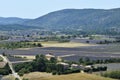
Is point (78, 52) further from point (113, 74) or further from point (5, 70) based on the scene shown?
point (113, 74)

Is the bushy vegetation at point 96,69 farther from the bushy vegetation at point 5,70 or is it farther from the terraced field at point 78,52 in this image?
the terraced field at point 78,52

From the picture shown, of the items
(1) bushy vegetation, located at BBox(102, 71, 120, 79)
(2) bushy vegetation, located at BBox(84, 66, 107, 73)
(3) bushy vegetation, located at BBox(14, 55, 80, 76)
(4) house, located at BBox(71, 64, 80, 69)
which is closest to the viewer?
(1) bushy vegetation, located at BBox(102, 71, 120, 79)

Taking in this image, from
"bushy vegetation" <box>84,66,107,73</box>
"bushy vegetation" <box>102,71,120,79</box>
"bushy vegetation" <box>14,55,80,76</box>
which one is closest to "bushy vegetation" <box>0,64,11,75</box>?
"bushy vegetation" <box>14,55,80,76</box>

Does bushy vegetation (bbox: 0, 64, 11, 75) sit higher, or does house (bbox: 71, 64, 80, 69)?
bushy vegetation (bbox: 0, 64, 11, 75)

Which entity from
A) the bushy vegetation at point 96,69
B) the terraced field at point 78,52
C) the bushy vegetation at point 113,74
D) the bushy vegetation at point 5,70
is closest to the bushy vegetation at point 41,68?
the bushy vegetation at point 5,70

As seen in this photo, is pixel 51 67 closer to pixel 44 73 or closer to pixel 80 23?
pixel 44 73

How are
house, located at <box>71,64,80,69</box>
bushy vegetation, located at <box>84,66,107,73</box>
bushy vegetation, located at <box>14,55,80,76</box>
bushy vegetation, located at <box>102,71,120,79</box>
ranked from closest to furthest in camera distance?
bushy vegetation, located at <box>102,71,120,79</box> → bushy vegetation, located at <box>14,55,80,76</box> → bushy vegetation, located at <box>84,66,107,73</box> → house, located at <box>71,64,80,69</box>

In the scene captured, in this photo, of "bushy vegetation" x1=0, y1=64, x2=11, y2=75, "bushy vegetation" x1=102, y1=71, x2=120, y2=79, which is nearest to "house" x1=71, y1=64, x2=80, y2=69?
"bushy vegetation" x1=102, y1=71, x2=120, y2=79

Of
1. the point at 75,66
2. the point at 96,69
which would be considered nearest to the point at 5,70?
the point at 75,66

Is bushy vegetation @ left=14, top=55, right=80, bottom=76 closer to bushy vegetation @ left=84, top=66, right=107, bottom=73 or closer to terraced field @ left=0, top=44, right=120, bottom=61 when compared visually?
bushy vegetation @ left=84, top=66, right=107, bottom=73

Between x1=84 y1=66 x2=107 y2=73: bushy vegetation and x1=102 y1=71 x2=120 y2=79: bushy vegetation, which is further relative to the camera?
x1=84 y1=66 x2=107 y2=73: bushy vegetation

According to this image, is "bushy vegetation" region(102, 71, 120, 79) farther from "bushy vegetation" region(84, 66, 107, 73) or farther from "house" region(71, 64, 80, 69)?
"house" region(71, 64, 80, 69)
